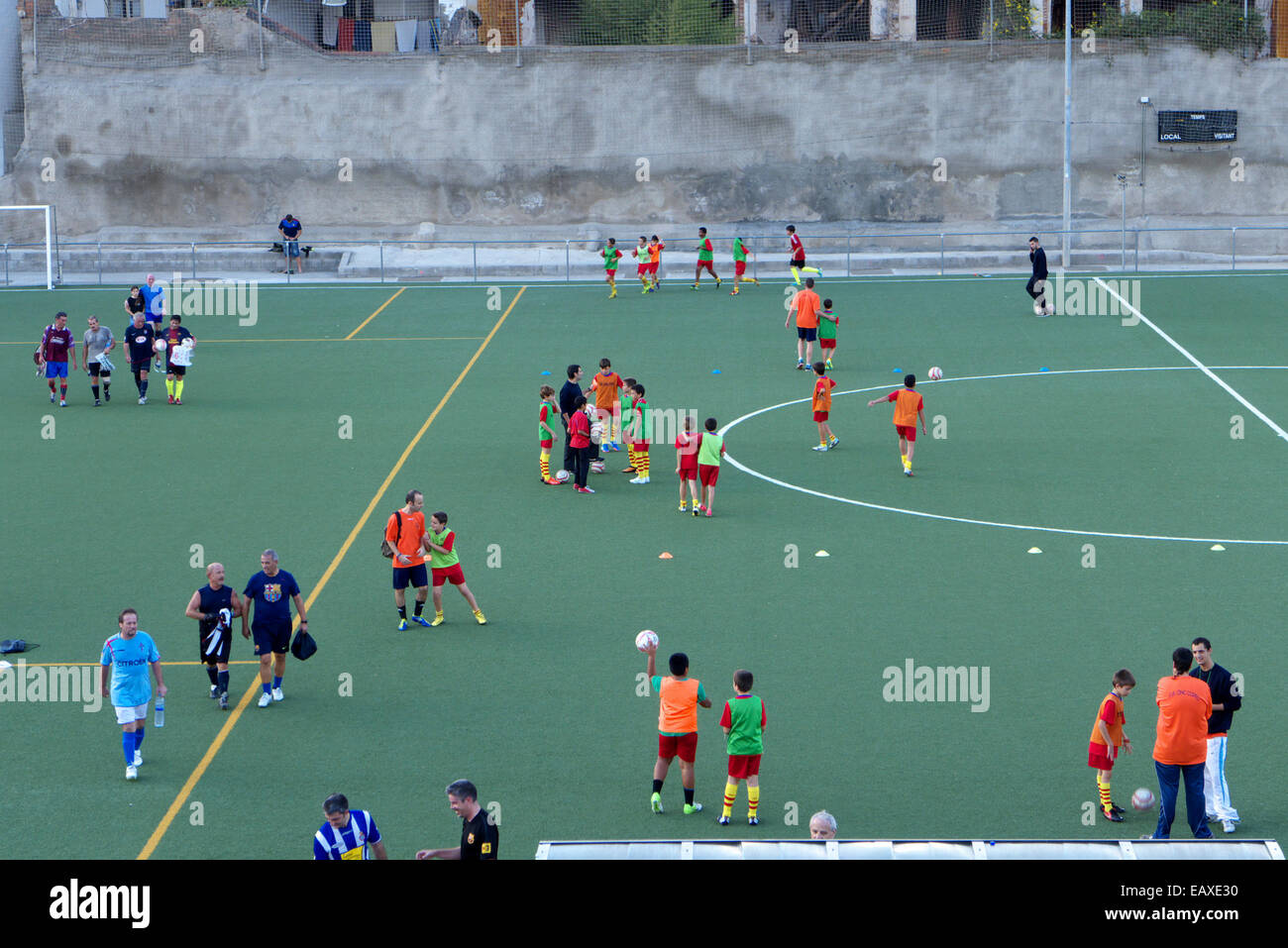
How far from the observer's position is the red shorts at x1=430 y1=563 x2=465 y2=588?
55.7 ft

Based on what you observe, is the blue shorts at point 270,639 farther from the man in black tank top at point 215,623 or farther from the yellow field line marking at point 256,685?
the yellow field line marking at point 256,685

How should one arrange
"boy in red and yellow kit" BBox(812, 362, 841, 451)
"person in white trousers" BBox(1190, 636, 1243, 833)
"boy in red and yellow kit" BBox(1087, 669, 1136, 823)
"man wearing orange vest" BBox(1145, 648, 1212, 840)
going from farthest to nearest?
"boy in red and yellow kit" BBox(812, 362, 841, 451) < "boy in red and yellow kit" BBox(1087, 669, 1136, 823) < "person in white trousers" BBox(1190, 636, 1243, 833) < "man wearing orange vest" BBox(1145, 648, 1212, 840)

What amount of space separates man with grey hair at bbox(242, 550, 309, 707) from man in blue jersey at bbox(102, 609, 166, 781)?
5.08 ft

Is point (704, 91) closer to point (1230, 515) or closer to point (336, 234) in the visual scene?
point (336, 234)

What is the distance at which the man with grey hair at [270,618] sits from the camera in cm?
1463

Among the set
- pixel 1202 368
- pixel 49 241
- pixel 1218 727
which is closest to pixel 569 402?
pixel 1218 727

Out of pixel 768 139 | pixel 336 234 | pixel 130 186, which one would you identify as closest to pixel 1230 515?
pixel 768 139

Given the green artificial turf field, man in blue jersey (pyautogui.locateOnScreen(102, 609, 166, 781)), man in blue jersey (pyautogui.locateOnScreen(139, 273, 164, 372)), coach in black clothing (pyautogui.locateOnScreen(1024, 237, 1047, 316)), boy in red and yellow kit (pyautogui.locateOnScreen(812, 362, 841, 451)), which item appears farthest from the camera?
coach in black clothing (pyautogui.locateOnScreen(1024, 237, 1047, 316))

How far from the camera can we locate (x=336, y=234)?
56.1m

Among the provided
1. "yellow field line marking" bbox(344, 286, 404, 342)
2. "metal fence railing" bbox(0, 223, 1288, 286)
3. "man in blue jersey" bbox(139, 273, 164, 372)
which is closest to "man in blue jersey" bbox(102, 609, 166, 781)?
"man in blue jersey" bbox(139, 273, 164, 372)

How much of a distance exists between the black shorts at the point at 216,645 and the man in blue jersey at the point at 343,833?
5.06 meters

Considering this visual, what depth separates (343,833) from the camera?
9789mm

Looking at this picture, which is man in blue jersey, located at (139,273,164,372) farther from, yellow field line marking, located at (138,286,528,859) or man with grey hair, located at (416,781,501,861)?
man with grey hair, located at (416,781,501,861)

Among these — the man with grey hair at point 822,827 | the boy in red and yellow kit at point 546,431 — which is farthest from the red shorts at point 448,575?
the man with grey hair at point 822,827
